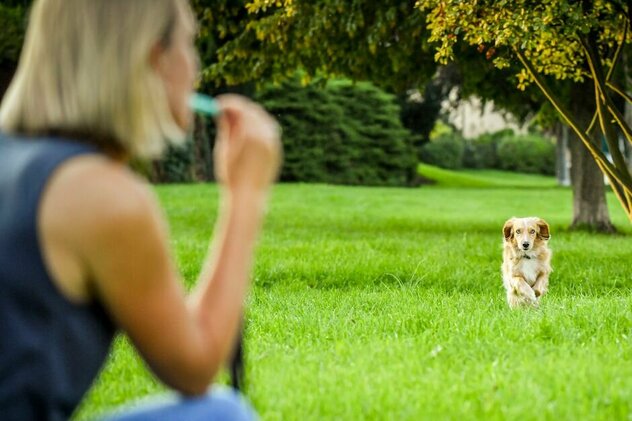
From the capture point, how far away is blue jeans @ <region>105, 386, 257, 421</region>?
7.11ft

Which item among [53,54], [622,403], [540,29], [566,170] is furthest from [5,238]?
[566,170]

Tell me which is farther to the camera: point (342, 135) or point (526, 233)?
point (342, 135)

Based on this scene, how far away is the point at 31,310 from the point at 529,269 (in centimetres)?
632

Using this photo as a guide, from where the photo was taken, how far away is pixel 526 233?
8070 mm

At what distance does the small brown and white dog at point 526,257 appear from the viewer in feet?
25.9

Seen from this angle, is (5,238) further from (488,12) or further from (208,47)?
(208,47)

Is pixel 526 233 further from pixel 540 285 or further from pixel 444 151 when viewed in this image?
pixel 444 151

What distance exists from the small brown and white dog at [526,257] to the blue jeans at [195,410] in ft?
18.9

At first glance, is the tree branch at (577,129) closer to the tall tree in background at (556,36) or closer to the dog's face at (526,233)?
the tall tree in background at (556,36)

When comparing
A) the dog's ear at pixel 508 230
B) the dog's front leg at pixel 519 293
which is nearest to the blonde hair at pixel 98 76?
the dog's front leg at pixel 519 293

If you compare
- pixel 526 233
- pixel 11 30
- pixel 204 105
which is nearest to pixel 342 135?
pixel 11 30

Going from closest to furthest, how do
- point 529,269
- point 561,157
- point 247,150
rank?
point 247,150
point 529,269
point 561,157

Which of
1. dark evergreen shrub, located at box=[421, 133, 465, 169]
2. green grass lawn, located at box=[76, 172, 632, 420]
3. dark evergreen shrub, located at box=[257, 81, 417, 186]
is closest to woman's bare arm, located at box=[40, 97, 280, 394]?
green grass lawn, located at box=[76, 172, 632, 420]

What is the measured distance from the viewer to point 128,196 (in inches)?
77.4
